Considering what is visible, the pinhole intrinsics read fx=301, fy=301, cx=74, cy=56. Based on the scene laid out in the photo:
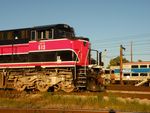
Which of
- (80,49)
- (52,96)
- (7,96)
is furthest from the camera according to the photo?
(80,49)

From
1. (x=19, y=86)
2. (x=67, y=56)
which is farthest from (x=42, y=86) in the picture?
(x=67, y=56)

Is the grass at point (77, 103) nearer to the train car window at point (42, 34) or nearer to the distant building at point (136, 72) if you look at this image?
the train car window at point (42, 34)

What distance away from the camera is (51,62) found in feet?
62.0

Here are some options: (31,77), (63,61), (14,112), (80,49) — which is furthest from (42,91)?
(14,112)

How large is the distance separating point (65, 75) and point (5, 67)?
5.20m

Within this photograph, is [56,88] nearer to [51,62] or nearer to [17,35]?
[51,62]

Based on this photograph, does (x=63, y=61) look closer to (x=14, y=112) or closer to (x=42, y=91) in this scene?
(x=42, y=91)

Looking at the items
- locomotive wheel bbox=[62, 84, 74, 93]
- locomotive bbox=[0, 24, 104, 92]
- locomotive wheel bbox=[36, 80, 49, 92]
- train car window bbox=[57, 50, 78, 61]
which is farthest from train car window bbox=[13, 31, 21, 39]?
locomotive wheel bbox=[62, 84, 74, 93]

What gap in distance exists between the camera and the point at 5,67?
69.9 feet

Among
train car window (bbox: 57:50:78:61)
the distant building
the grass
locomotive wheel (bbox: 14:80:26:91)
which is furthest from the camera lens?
the distant building

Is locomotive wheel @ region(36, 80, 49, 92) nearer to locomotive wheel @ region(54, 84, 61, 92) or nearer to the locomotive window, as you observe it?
locomotive wheel @ region(54, 84, 61, 92)

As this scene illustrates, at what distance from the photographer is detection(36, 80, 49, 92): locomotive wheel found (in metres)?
19.0

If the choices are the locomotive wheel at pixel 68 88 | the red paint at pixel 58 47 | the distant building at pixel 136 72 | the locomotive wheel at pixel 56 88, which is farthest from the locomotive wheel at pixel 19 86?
the distant building at pixel 136 72

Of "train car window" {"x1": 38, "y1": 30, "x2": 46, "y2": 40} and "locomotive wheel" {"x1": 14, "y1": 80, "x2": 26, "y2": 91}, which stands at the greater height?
"train car window" {"x1": 38, "y1": 30, "x2": 46, "y2": 40}
